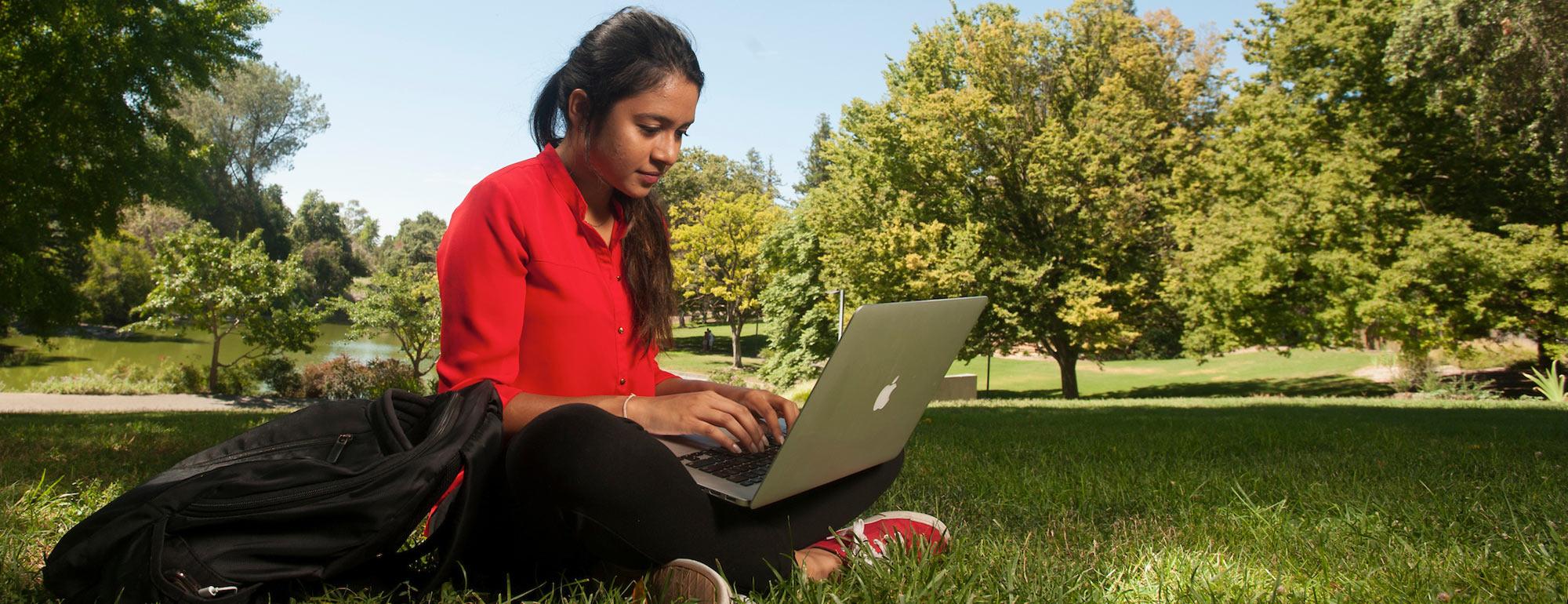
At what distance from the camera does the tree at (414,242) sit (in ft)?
210

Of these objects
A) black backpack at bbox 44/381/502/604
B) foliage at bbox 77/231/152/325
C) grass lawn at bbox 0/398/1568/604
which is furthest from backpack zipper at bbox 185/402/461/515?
foliage at bbox 77/231/152/325

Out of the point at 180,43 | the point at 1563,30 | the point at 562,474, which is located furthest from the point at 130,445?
Answer: the point at 1563,30

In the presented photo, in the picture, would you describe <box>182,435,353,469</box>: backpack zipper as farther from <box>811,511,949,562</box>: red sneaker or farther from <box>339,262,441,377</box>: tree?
<box>339,262,441,377</box>: tree

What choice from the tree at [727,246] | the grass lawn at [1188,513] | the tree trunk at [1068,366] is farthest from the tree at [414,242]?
the grass lawn at [1188,513]

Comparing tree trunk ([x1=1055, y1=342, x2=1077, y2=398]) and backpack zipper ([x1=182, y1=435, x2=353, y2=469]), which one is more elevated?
backpack zipper ([x1=182, y1=435, x2=353, y2=469])

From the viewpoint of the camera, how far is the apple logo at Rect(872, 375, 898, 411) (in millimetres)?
1899

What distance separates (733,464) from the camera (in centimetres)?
194

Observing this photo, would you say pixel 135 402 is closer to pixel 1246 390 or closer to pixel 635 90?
pixel 635 90

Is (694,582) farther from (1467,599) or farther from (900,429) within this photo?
(1467,599)

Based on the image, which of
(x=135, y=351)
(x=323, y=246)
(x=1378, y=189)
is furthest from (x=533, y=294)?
(x=323, y=246)

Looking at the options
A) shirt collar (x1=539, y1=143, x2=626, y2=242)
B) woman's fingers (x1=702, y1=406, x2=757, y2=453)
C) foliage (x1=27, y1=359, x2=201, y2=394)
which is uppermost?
shirt collar (x1=539, y1=143, x2=626, y2=242)

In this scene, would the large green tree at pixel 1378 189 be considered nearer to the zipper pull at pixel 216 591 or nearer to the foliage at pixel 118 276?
the zipper pull at pixel 216 591

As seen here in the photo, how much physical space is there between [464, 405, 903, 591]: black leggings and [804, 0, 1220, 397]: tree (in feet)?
60.0

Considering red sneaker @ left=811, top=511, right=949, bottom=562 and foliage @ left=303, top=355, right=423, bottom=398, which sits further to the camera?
foliage @ left=303, top=355, right=423, bottom=398
